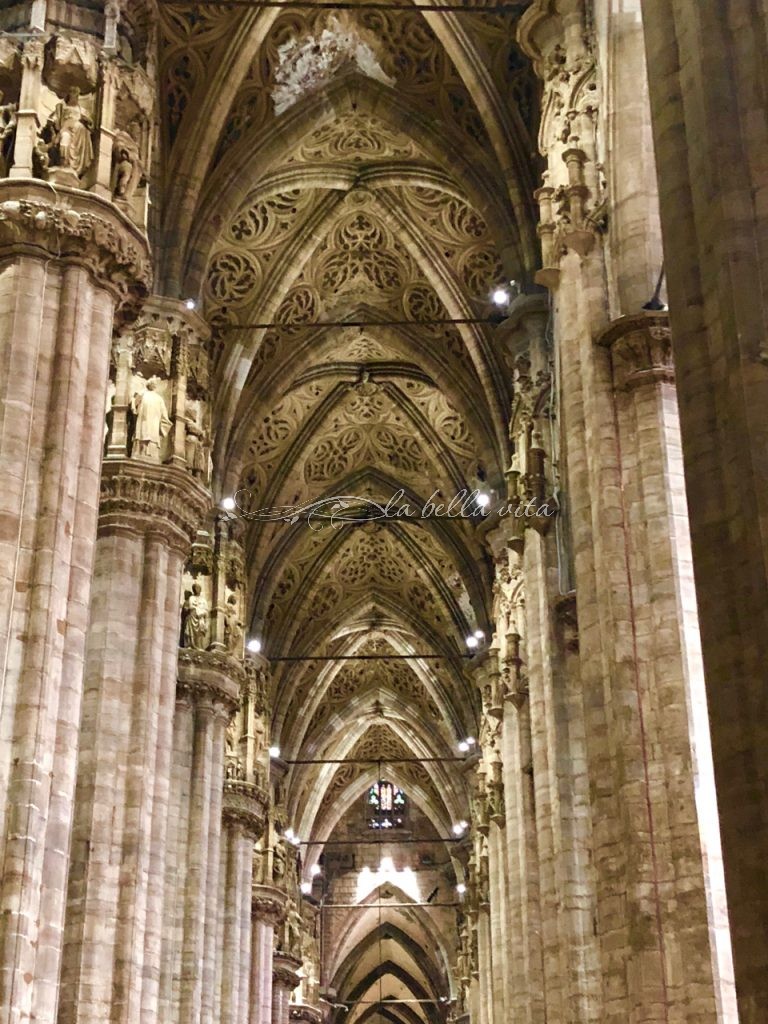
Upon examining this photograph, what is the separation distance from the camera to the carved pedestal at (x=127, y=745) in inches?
662

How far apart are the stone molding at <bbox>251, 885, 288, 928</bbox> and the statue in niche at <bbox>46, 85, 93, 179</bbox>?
22683 mm

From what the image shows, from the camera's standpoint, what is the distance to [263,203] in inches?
1075

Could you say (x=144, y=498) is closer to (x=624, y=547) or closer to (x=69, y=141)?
(x=69, y=141)

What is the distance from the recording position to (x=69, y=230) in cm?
1470

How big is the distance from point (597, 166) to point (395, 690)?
3043 centimetres

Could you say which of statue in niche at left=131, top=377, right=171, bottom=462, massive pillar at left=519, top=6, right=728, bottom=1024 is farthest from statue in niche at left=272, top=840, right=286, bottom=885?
massive pillar at left=519, top=6, right=728, bottom=1024

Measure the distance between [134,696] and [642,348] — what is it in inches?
318

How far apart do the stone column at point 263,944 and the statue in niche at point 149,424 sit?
1664cm

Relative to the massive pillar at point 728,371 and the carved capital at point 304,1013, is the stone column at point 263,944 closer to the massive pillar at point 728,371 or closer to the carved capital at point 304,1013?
the carved capital at point 304,1013

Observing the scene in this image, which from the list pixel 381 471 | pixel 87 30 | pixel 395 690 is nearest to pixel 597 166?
pixel 87 30

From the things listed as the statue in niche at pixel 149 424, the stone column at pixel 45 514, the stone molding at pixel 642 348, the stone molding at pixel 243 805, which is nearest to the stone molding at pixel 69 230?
the stone column at pixel 45 514

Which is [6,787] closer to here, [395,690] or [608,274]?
[608,274]

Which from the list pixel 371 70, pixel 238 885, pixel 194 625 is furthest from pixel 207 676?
pixel 371 70

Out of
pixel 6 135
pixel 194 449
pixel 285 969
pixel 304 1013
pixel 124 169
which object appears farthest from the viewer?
pixel 304 1013
